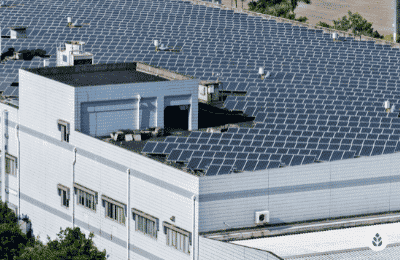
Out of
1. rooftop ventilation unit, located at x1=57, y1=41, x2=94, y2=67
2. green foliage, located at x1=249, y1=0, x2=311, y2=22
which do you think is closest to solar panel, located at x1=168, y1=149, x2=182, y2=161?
rooftop ventilation unit, located at x1=57, y1=41, x2=94, y2=67

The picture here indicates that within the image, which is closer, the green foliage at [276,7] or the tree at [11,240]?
the tree at [11,240]

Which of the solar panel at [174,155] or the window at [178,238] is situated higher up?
the solar panel at [174,155]

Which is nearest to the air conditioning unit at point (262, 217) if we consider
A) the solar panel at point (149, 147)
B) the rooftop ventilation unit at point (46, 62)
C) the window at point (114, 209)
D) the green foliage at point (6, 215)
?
the solar panel at point (149, 147)

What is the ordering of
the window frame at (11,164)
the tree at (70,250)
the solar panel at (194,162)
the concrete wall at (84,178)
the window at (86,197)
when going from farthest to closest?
the window frame at (11,164) < the window at (86,197) < the tree at (70,250) < the solar panel at (194,162) < the concrete wall at (84,178)

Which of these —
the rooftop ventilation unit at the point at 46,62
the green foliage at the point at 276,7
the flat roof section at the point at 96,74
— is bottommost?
the rooftop ventilation unit at the point at 46,62

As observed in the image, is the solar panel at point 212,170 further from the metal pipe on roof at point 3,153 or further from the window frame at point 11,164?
the metal pipe on roof at point 3,153

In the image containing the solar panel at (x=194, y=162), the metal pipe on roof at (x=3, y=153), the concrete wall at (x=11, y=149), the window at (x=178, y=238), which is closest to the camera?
the window at (x=178, y=238)

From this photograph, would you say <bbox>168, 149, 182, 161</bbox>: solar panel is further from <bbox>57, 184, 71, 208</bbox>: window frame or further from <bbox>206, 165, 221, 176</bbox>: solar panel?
<bbox>57, 184, 71, 208</bbox>: window frame

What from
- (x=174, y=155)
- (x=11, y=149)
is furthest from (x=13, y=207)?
(x=174, y=155)

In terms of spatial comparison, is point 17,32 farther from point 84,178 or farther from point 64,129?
point 84,178
